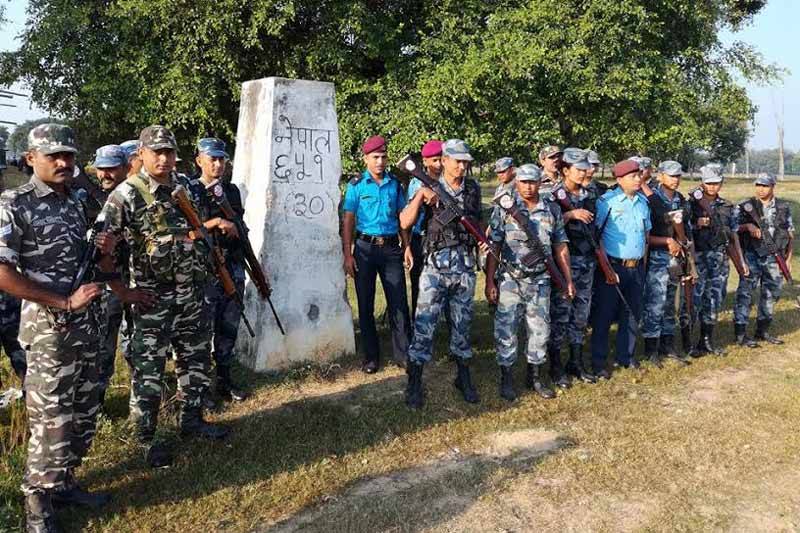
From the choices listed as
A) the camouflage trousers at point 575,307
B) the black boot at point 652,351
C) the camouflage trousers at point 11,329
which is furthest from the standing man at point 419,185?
the camouflage trousers at point 11,329

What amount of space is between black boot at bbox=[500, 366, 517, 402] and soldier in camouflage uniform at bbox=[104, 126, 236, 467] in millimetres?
2266

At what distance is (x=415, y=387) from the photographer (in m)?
4.52

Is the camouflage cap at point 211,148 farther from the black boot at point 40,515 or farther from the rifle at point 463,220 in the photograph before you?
the black boot at point 40,515

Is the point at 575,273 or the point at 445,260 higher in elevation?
the point at 445,260

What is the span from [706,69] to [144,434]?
10.0m

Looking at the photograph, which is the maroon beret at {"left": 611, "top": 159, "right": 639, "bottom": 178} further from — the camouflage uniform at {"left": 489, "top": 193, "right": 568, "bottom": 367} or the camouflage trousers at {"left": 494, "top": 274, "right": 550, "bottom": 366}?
the camouflage trousers at {"left": 494, "top": 274, "right": 550, "bottom": 366}

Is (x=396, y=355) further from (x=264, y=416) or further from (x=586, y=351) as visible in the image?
(x=586, y=351)

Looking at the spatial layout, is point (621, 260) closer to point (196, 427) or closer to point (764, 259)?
point (764, 259)

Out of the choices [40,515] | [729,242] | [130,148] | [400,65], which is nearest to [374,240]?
[130,148]

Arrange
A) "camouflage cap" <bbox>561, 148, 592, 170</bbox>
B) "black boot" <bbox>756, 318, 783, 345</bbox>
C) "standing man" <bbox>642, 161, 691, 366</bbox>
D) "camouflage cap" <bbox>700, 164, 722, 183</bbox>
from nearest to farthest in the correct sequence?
"camouflage cap" <bbox>561, 148, 592, 170</bbox> → "standing man" <bbox>642, 161, 691, 366</bbox> → "camouflage cap" <bbox>700, 164, 722, 183</bbox> → "black boot" <bbox>756, 318, 783, 345</bbox>

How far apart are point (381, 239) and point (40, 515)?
3020mm

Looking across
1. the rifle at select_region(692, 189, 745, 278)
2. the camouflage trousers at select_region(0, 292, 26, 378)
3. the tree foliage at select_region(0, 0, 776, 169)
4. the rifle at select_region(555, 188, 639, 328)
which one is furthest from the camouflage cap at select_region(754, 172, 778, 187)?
the camouflage trousers at select_region(0, 292, 26, 378)

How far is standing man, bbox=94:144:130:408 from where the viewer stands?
3459 millimetres

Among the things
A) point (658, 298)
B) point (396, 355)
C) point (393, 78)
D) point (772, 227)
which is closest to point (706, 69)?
point (772, 227)
